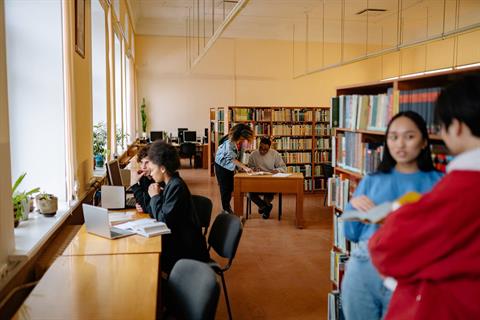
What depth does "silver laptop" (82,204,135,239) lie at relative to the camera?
3045mm

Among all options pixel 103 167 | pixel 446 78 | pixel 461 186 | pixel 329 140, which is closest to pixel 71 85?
pixel 103 167

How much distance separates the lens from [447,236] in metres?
1.46

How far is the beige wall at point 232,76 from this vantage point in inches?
554

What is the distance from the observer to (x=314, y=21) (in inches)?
524

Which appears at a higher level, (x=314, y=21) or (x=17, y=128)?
(x=314, y=21)

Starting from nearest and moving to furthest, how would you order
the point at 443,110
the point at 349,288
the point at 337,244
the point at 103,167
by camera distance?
the point at 443,110 < the point at 349,288 < the point at 337,244 < the point at 103,167

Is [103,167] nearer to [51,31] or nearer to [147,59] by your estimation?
[51,31]

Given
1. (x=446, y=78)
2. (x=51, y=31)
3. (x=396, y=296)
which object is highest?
(x=51, y=31)

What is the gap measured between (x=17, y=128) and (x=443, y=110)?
325cm

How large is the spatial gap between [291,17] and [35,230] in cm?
1135

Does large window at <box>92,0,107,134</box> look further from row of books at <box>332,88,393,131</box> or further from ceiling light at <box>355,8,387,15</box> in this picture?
ceiling light at <box>355,8,387,15</box>

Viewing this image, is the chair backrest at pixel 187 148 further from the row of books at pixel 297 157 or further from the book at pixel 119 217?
the book at pixel 119 217

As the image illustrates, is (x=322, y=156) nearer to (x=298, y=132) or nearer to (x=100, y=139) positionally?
(x=298, y=132)

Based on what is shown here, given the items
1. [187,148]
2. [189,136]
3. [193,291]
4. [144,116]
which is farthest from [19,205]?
[144,116]
